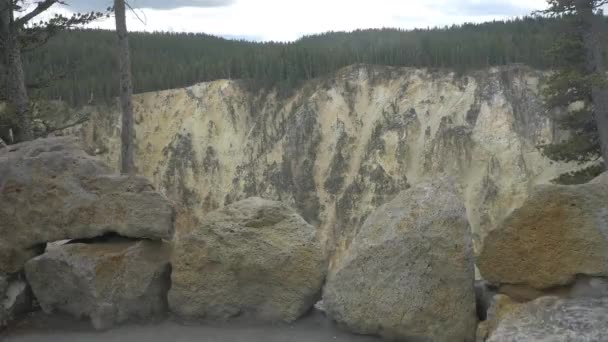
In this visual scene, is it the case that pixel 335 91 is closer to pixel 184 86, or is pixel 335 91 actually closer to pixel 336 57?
pixel 336 57

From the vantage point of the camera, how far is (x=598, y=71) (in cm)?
1580

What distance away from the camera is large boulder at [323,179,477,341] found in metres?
6.10

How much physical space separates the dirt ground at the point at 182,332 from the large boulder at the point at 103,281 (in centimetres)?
17

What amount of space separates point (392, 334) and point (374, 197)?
33.7m

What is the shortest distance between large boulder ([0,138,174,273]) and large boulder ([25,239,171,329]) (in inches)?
8.1

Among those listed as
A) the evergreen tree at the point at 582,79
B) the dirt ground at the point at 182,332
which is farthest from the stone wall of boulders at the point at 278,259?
the evergreen tree at the point at 582,79

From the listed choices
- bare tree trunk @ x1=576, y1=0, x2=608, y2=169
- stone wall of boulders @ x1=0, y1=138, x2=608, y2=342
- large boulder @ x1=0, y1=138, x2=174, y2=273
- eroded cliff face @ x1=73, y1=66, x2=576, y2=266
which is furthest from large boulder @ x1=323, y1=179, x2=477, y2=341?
eroded cliff face @ x1=73, y1=66, x2=576, y2=266

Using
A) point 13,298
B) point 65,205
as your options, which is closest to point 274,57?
point 65,205

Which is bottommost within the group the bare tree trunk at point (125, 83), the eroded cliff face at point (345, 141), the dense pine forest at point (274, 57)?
the eroded cliff face at point (345, 141)

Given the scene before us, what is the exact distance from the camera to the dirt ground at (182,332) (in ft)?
21.9

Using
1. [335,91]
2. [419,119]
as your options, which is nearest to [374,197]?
[419,119]

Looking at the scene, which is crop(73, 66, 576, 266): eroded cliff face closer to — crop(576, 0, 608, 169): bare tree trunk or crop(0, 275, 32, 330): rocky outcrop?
crop(576, 0, 608, 169): bare tree trunk

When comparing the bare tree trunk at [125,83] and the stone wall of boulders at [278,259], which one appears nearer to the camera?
the stone wall of boulders at [278,259]

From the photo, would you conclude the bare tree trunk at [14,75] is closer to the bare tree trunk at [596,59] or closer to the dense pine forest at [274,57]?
the bare tree trunk at [596,59]
